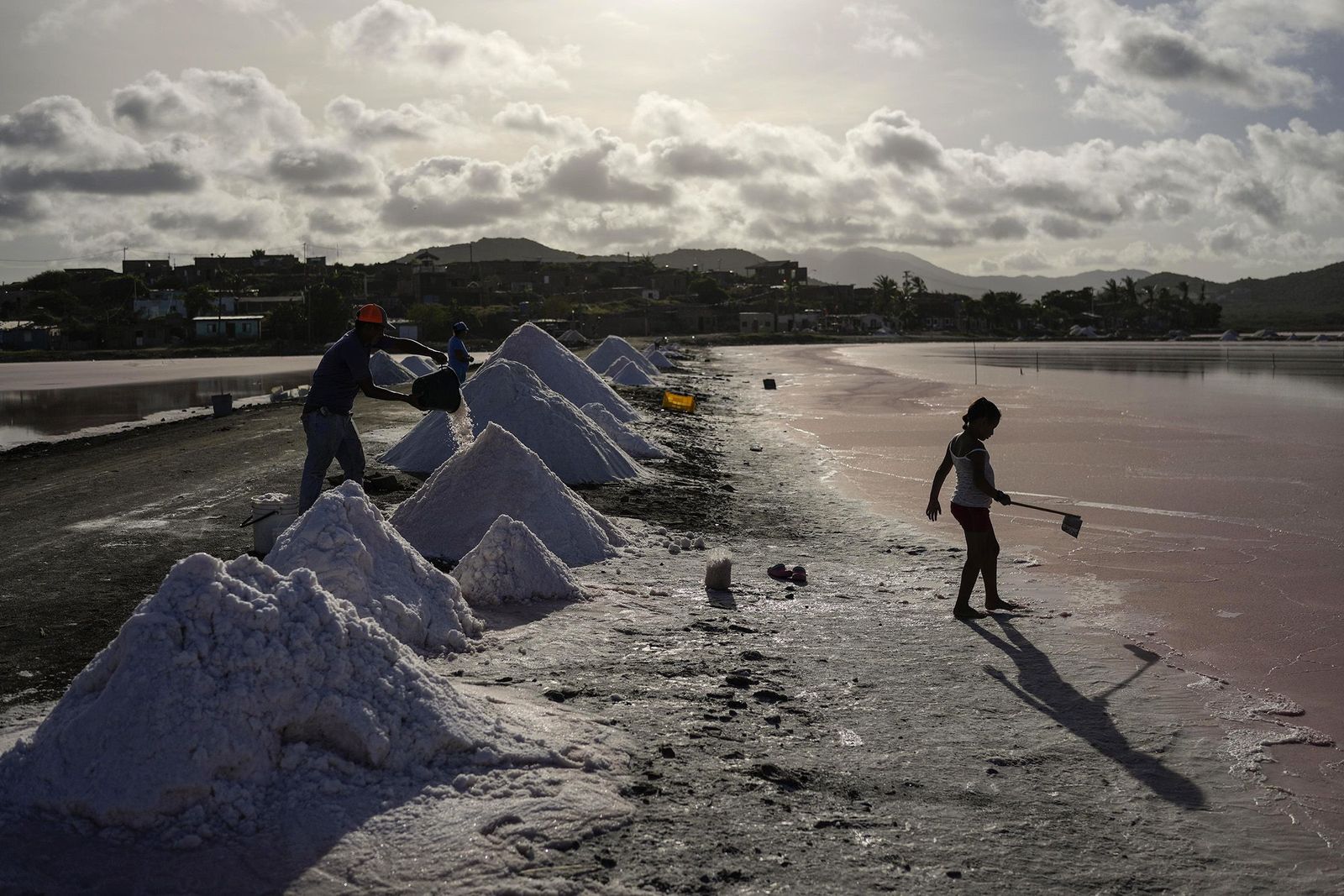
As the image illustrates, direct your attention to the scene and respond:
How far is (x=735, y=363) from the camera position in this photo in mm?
52781

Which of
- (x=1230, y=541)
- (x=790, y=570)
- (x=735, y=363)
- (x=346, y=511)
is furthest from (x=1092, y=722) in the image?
(x=735, y=363)

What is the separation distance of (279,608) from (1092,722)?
373 cm

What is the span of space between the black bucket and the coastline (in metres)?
1.84

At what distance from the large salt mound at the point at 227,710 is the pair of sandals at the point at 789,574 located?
3992mm

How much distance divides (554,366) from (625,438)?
2626mm

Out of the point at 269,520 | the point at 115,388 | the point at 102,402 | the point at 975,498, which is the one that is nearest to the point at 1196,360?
the point at 102,402

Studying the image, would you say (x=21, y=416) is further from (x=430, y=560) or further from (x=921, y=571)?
(x=921, y=571)

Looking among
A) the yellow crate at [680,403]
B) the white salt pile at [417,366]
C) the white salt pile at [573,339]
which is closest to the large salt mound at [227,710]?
the yellow crate at [680,403]

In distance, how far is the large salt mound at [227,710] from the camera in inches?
145

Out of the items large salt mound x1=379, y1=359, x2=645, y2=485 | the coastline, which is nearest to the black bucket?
the coastline

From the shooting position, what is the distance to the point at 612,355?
33062 mm

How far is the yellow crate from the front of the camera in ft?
74.0

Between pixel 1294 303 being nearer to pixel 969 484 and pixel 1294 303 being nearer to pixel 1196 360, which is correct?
pixel 1196 360

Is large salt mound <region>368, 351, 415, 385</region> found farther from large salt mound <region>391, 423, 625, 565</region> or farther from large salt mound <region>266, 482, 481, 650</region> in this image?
large salt mound <region>266, 482, 481, 650</region>
